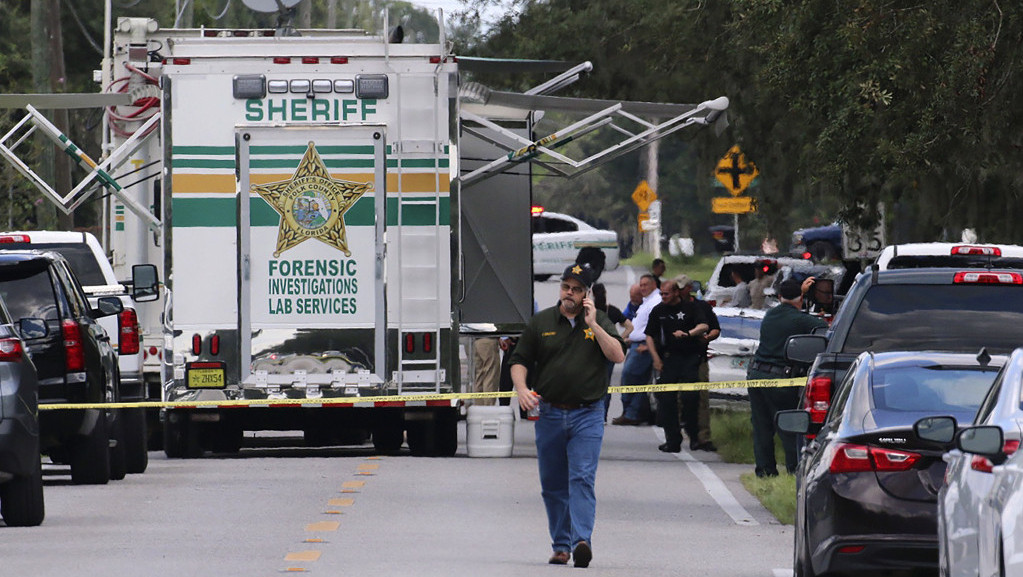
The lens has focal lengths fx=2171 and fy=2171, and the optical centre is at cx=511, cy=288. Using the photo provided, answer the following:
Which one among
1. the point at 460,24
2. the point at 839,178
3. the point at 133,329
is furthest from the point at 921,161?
the point at 460,24

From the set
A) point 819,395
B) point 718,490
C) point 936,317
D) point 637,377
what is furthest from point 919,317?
point 637,377

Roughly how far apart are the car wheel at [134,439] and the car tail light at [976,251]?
7.16 metres

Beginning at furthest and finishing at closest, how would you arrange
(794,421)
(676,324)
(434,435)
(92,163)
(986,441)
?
1. (676,324)
2. (434,435)
3. (92,163)
4. (794,421)
5. (986,441)

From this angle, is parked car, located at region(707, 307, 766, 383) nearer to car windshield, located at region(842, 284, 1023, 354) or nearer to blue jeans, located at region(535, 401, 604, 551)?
car windshield, located at region(842, 284, 1023, 354)

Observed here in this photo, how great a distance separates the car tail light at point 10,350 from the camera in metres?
13.5

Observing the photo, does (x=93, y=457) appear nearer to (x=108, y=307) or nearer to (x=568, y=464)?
(x=108, y=307)

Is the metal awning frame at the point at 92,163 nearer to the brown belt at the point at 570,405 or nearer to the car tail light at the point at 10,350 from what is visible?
the car tail light at the point at 10,350

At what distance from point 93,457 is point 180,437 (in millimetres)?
3070

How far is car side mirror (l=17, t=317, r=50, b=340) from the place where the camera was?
50.7 feet

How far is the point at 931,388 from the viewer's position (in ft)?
34.2

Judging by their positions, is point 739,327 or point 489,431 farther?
point 739,327

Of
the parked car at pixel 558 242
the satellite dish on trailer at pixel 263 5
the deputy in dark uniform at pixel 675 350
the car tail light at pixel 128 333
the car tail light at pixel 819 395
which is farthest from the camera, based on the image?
the parked car at pixel 558 242

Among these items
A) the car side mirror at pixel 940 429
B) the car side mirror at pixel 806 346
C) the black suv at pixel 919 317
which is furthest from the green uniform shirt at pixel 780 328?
the car side mirror at pixel 940 429

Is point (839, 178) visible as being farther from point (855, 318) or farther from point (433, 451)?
point (855, 318)
